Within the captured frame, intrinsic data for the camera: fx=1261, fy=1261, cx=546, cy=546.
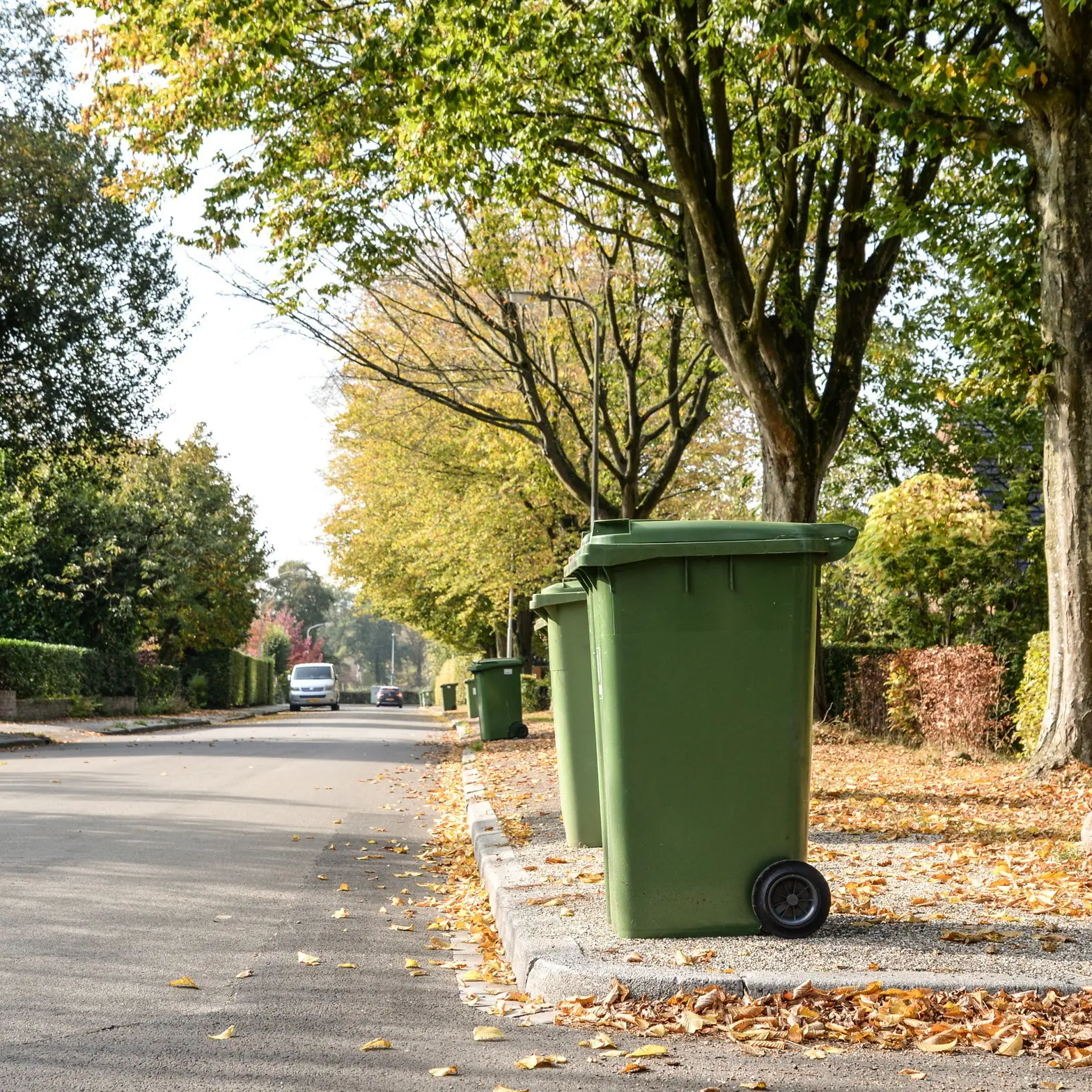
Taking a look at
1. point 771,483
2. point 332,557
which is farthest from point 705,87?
point 332,557

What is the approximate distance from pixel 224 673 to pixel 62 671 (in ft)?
52.4

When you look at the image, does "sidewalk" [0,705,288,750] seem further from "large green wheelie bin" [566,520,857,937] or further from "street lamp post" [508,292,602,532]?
"large green wheelie bin" [566,520,857,937]

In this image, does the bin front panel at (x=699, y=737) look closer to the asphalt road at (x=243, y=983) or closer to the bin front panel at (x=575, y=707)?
the asphalt road at (x=243, y=983)

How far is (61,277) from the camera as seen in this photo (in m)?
24.6

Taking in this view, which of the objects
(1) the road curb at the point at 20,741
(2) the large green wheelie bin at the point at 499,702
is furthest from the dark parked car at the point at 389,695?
(2) the large green wheelie bin at the point at 499,702

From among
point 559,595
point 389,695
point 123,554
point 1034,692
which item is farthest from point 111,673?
point 389,695

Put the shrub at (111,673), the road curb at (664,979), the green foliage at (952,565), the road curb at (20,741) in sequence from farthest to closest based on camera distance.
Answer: the shrub at (111,673) → the road curb at (20,741) → the green foliage at (952,565) → the road curb at (664,979)

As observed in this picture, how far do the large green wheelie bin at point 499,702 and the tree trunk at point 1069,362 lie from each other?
11010 millimetres

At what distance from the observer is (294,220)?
1538 centimetres

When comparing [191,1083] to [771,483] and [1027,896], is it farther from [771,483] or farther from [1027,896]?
[771,483]

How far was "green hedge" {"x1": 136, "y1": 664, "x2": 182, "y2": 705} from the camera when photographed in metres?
35.0

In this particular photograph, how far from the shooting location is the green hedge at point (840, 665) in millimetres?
19969

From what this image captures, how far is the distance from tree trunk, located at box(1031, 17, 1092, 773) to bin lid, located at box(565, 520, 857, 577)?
6486 mm

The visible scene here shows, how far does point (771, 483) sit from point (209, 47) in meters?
7.65
